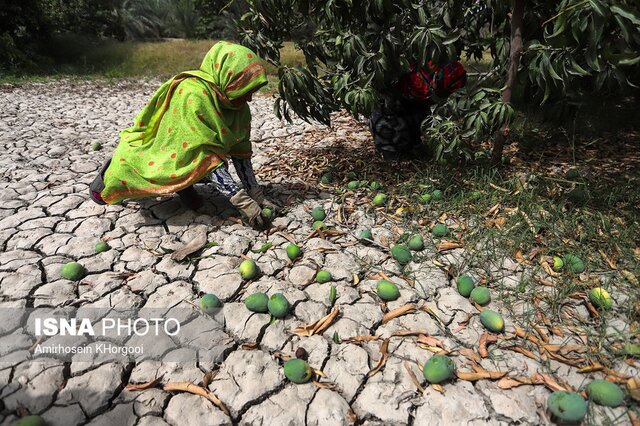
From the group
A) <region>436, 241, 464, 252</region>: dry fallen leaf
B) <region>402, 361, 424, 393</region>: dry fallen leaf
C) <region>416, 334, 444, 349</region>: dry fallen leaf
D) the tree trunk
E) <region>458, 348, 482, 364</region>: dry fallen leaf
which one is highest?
the tree trunk

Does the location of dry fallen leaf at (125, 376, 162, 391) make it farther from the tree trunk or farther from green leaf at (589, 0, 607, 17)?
the tree trunk

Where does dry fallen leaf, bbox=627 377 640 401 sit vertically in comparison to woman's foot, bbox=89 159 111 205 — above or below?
below

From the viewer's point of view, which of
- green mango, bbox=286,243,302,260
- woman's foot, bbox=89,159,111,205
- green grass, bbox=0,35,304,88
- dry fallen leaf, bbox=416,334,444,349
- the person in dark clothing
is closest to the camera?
dry fallen leaf, bbox=416,334,444,349

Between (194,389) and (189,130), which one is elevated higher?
(189,130)

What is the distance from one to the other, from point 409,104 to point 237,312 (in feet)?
8.01

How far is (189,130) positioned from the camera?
97.3 inches

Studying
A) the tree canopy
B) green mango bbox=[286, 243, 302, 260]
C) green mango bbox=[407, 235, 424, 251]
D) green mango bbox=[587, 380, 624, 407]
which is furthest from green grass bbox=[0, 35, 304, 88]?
green mango bbox=[587, 380, 624, 407]

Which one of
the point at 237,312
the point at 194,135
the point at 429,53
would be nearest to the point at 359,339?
the point at 237,312

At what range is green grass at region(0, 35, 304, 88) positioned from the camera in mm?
9922

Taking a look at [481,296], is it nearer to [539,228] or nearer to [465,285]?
[465,285]

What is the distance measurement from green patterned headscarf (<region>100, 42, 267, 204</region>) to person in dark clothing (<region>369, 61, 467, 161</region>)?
4.46ft

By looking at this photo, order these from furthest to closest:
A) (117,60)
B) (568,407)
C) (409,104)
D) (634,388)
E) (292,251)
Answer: (117,60)
(409,104)
(292,251)
(634,388)
(568,407)

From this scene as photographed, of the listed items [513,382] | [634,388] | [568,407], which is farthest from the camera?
[513,382]

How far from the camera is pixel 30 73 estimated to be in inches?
376
